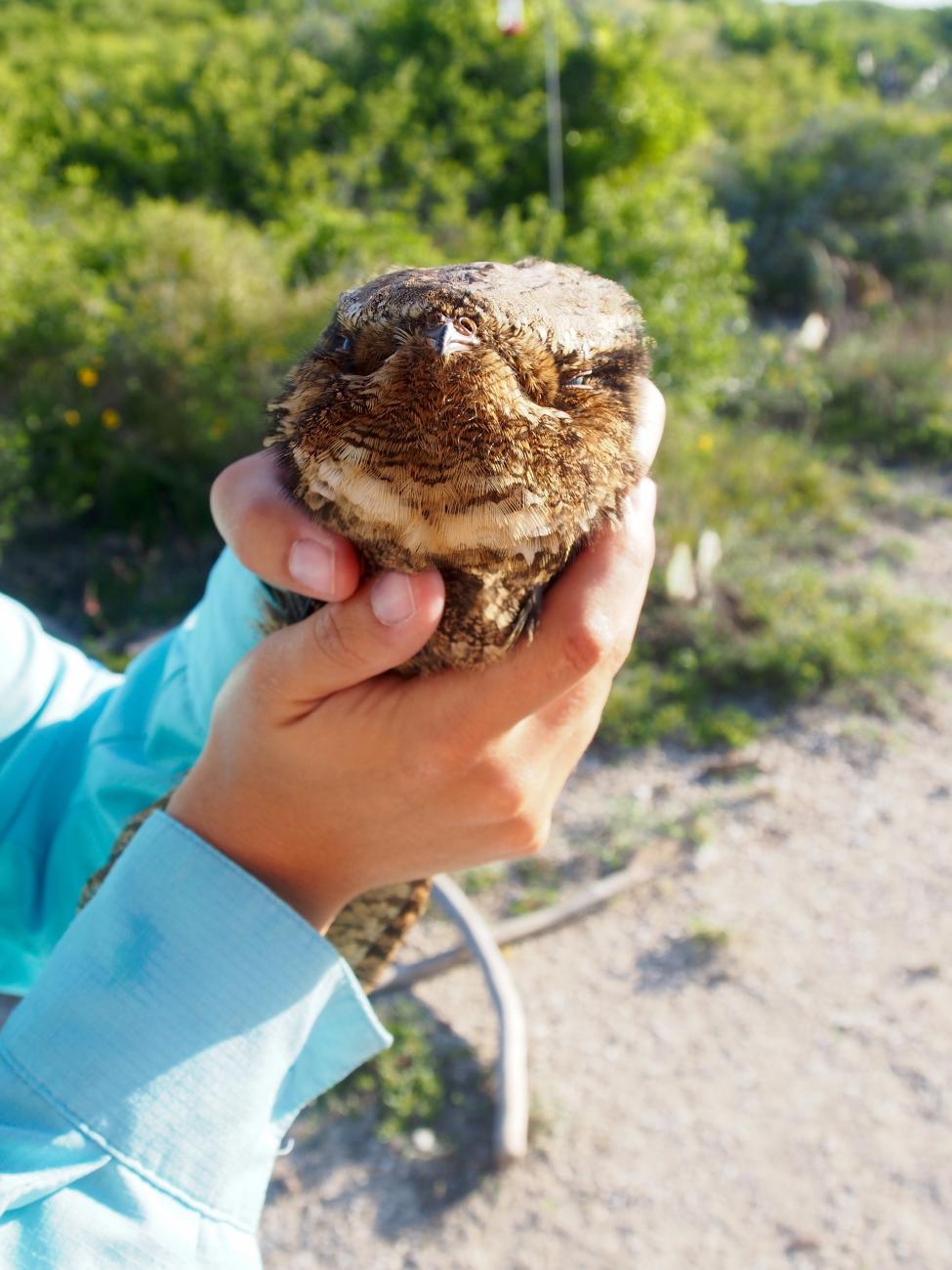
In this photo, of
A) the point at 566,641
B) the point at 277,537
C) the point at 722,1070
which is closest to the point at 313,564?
the point at 277,537

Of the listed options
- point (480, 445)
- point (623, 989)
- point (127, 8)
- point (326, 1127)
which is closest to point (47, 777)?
point (480, 445)

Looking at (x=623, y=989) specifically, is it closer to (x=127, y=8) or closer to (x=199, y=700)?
(x=199, y=700)

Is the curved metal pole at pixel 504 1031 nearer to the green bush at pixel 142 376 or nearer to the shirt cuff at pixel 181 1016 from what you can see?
the shirt cuff at pixel 181 1016

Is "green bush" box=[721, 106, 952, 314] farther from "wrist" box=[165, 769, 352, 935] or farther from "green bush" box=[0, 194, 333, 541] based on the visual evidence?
"wrist" box=[165, 769, 352, 935]

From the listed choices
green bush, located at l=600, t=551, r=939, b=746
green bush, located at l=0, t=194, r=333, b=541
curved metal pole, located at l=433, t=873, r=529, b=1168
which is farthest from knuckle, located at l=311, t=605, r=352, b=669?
green bush, located at l=0, t=194, r=333, b=541

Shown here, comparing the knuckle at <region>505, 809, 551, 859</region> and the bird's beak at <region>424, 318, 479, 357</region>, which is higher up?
the bird's beak at <region>424, 318, 479, 357</region>

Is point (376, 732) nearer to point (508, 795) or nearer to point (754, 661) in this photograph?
point (508, 795)

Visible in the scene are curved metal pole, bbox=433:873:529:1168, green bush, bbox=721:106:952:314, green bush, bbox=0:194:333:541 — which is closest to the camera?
curved metal pole, bbox=433:873:529:1168
